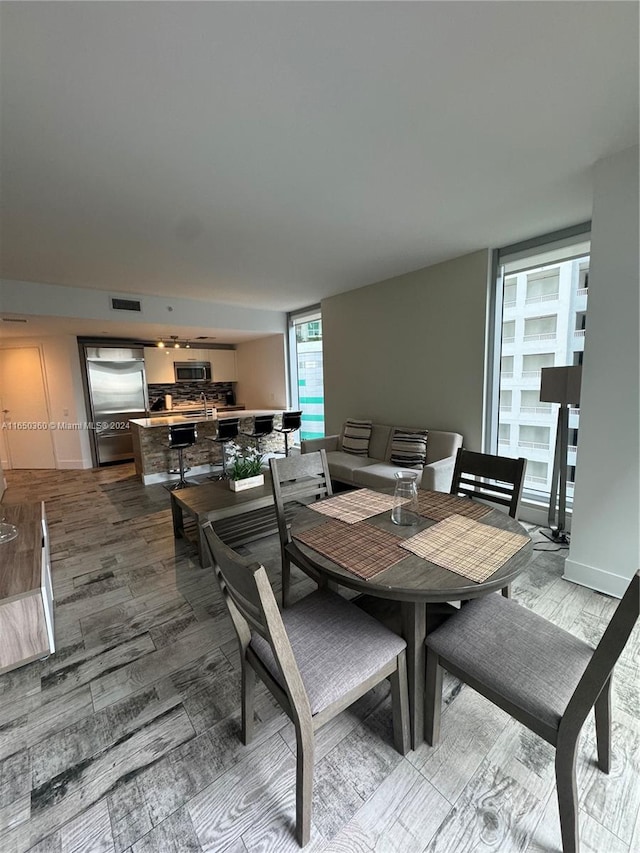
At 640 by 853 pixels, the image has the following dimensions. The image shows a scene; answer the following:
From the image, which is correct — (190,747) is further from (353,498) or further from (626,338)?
(626,338)

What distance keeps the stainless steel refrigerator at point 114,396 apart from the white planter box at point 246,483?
4.42 meters

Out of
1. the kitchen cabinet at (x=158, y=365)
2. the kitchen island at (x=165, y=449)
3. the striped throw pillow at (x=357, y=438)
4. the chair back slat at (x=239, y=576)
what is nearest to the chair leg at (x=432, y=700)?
the chair back slat at (x=239, y=576)

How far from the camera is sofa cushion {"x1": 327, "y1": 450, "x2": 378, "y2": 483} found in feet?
13.8

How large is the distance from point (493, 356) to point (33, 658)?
4390mm

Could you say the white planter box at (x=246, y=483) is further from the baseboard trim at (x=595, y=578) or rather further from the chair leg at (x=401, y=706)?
the baseboard trim at (x=595, y=578)

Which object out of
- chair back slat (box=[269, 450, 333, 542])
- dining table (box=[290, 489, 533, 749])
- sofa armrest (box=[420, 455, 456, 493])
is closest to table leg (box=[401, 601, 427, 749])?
dining table (box=[290, 489, 533, 749])

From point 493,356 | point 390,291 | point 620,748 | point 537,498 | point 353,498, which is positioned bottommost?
point 620,748

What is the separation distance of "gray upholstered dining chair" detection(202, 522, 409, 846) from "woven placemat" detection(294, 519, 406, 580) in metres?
0.27

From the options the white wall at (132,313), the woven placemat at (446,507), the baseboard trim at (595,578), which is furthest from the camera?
the white wall at (132,313)

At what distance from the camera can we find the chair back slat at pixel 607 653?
0.86 meters

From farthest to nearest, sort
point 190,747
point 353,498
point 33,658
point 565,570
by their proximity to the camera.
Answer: point 565,570 → point 353,498 → point 33,658 → point 190,747

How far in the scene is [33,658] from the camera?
193 centimetres

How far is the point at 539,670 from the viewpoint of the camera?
1.16 meters

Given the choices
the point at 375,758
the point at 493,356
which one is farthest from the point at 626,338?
the point at 375,758
